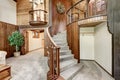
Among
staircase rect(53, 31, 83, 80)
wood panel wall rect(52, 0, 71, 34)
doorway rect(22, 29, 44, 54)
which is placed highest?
wood panel wall rect(52, 0, 71, 34)

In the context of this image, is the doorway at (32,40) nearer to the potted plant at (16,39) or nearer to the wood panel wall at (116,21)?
the potted plant at (16,39)

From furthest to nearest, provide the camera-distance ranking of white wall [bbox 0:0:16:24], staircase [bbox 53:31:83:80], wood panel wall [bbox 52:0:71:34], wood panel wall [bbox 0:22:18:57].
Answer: wood panel wall [bbox 52:0:71:34] < white wall [bbox 0:0:16:24] < wood panel wall [bbox 0:22:18:57] < staircase [bbox 53:31:83:80]

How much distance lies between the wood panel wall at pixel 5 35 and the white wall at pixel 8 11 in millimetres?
336

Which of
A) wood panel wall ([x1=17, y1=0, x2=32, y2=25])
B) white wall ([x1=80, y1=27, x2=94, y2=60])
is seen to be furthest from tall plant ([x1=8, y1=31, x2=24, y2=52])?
white wall ([x1=80, y1=27, x2=94, y2=60])

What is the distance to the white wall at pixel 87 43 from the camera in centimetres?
665

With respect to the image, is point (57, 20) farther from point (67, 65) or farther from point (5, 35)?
point (67, 65)

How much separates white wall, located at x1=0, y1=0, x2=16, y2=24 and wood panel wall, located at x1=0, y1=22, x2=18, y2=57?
1.10 ft

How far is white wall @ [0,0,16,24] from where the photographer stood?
6.81 m

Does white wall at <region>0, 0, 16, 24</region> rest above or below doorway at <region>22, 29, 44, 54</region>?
above

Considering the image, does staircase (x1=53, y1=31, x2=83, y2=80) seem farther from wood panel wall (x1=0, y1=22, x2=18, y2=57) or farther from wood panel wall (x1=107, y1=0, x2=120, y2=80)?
wood panel wall (x1=0, y1=22, x2=18, y2=57)

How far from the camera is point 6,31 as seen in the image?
704 cm

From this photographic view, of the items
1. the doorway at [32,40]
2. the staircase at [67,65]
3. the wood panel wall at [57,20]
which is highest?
the wood panel wall at [57,20]

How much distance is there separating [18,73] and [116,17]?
341 centimetres

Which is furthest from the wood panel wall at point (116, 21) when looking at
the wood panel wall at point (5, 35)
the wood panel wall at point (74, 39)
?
the wood panel wall at point (5, 35)
